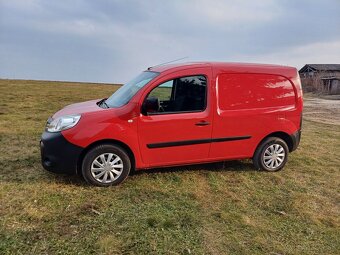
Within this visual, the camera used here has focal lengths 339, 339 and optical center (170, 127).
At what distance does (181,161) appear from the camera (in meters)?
5.38

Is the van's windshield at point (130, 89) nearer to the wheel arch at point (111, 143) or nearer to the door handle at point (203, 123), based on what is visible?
the wheel arch at point (111, 143)

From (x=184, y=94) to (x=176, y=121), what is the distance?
496 mm

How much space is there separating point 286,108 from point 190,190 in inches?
91.2

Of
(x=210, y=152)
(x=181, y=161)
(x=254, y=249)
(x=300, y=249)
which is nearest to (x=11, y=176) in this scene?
(x=181, y=161)

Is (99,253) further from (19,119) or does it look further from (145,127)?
(19,119)

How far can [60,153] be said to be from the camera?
476cm

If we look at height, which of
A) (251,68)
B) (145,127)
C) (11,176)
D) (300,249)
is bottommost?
(300,249)

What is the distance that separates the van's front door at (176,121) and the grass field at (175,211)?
464mm

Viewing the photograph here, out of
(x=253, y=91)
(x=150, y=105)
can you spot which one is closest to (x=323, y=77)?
(x=253, y=91)

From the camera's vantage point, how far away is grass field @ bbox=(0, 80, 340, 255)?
3.54m

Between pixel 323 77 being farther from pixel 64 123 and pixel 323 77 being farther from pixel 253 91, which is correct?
pixel 64 123

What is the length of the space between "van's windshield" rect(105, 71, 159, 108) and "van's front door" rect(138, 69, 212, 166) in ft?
0.80

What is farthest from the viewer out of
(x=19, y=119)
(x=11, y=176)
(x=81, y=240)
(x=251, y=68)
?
(x=19, y=119)

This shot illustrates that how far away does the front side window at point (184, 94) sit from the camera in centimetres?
531
